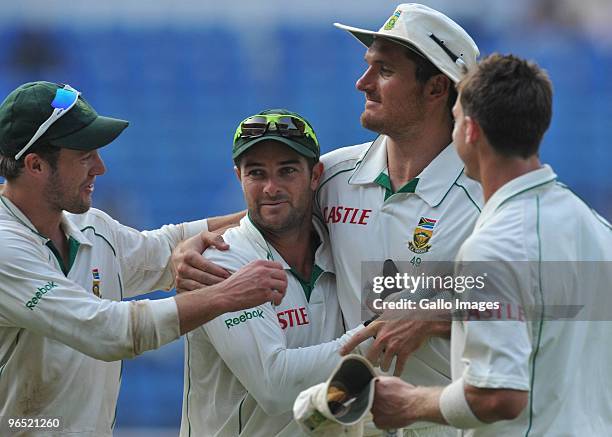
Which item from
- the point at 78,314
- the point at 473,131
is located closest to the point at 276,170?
the point at 78,314

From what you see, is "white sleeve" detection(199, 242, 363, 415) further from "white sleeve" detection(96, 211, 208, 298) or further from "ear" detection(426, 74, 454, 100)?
"ear" detection(426, 74, 454, 100)

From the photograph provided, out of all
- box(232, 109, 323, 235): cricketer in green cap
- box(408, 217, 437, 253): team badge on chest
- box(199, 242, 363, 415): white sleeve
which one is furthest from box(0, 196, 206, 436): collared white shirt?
box(408, 217, 437, 253): team badge on chest

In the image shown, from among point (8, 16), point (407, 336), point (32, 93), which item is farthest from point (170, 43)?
point (407, 336)

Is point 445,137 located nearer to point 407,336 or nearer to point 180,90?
point 407,336

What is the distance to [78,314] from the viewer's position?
340cm

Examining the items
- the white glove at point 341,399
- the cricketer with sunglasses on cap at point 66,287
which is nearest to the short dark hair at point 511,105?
the white glove at point 341,399

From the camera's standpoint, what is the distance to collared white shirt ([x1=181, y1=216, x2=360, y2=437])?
136 inches

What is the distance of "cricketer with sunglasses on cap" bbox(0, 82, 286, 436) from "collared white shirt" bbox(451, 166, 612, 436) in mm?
911

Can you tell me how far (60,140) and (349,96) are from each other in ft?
18.6

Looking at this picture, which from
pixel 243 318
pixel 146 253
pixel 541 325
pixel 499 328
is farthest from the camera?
pixel 146 253

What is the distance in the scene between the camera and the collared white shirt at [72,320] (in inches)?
134

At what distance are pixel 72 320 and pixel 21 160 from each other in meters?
0.65

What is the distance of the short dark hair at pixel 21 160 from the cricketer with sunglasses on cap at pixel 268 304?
2.08ft

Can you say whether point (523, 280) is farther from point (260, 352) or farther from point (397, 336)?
point (260, 352)
